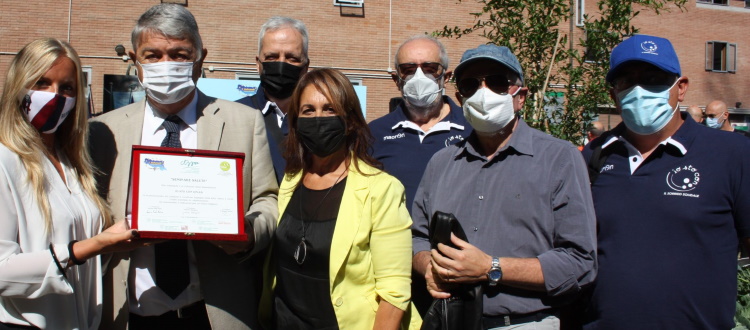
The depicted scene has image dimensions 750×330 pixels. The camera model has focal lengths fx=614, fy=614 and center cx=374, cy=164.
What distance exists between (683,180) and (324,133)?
158 cm

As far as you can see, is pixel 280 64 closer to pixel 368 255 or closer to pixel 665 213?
pixel 368 255

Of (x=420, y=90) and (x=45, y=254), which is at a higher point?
(x=420, y=90)

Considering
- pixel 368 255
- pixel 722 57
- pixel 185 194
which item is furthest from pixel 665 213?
pixel 722 57

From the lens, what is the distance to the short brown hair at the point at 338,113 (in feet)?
9.32

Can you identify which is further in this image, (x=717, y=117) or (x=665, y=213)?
(x=717, y=117)

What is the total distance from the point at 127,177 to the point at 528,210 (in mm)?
1785

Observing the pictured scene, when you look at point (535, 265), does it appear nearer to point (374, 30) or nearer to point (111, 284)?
point (111, 284)

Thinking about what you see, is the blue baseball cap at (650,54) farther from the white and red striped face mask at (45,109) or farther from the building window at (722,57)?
the building window at (722,57)

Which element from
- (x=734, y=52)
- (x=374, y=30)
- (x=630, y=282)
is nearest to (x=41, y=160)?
(x=630, y=282)

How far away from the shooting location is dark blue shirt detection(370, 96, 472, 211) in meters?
3.55

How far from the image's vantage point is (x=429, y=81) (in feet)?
12.3

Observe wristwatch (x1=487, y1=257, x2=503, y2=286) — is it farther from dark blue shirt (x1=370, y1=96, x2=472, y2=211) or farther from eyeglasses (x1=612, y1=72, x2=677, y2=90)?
eyeglasses (x1=612, y1=72, x2=677, y2=90)

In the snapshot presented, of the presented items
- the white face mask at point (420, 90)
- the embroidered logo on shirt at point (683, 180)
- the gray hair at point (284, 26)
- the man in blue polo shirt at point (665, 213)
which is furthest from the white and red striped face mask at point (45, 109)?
the embroidered logo on shirt at point (683, 180)

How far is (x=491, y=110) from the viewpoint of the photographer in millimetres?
2789
